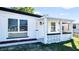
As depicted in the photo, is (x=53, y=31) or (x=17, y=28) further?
(x=53, y=31)

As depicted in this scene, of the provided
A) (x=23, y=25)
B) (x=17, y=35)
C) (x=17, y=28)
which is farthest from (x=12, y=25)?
(x=23, y=25)

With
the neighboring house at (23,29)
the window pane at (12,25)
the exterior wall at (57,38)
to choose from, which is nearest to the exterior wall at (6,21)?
the neighboring house at (23,29)

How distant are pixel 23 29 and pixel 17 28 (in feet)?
1.65

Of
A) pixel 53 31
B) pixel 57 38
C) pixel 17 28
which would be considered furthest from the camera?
pixel 53 31

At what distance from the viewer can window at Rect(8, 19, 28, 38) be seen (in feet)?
27.1

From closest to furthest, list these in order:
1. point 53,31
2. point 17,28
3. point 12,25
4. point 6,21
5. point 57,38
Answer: point 6,21 → point 12,25 → point 17,28 → point 57,38 → point 53,31

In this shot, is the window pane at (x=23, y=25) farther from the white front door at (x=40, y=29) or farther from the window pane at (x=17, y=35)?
Answer: the white front door at (x=40, y=29)

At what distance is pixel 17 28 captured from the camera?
8.62 meters

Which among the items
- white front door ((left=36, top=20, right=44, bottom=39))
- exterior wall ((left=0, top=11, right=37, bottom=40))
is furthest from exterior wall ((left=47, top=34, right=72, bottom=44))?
exterior wall ((left=0, top=11, right=37, bottom=40))

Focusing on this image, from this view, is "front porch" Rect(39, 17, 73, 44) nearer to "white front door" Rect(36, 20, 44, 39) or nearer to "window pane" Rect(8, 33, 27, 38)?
"white front door" Rect(36, 20, 44, 39)

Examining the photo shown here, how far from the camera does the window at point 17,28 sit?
827cm

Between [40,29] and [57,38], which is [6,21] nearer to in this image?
[40,29]
